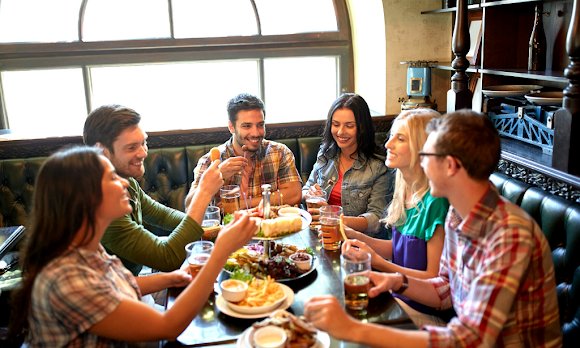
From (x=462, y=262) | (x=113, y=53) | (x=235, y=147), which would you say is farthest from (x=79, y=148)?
(x=113, y=53)

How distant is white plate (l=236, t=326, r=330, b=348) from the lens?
1331 millimetres

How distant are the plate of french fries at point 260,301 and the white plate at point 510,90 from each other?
1931 mm

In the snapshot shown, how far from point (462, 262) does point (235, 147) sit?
1.62 m

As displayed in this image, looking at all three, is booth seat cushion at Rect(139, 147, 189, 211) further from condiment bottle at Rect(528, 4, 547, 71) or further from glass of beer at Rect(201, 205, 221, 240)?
condiment bottle at Rect(528, 4, 547, 71)

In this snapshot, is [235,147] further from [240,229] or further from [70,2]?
[70,2]

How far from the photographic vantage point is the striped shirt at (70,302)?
1.22 m

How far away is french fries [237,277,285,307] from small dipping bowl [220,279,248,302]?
0.02 meters

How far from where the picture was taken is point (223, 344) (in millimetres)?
1388

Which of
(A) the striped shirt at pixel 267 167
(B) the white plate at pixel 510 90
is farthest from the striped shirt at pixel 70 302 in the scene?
(B) the white plate at pixel 510 90

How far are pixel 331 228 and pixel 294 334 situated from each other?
0.72 meters

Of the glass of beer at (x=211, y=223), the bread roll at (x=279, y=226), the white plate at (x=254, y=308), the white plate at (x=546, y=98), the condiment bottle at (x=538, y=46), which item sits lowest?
the white plate at (x=254, y=308)

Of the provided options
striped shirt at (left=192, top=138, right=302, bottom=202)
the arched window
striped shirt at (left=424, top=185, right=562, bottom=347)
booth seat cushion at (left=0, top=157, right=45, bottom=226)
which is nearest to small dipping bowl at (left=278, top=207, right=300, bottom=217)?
striped shirt at (left=192, top=138, right=302, bottom=202)

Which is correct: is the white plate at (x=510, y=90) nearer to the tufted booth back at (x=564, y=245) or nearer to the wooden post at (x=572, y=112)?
the wooden post at (x=572, y=112)

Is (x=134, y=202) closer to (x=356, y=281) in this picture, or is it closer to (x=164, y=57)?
(x=356, y=281)
